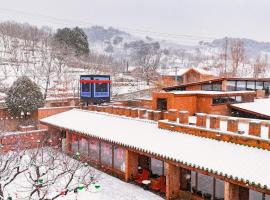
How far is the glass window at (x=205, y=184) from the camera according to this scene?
49.0 ft

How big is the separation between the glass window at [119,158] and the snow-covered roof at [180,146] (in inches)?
38.1

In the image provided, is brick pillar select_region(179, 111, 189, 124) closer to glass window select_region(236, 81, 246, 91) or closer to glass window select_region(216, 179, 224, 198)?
glass window select_region(216, 179, 224, 198)

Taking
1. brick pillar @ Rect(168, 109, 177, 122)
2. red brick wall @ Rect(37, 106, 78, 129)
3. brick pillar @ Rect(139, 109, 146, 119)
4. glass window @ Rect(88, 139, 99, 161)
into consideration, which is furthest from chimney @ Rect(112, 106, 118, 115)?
brick pillar @ Rect(168, 109, 177, 122)

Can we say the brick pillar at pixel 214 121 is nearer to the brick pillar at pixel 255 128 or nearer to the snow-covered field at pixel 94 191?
the brick pillar at pixel 255 128

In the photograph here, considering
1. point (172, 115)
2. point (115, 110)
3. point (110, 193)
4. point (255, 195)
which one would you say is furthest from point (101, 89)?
point (255, 195)

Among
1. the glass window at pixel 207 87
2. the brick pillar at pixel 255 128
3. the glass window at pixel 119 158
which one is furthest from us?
the glass window at pixel 207 87

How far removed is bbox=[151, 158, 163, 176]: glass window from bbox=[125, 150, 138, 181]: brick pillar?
3.15 ft

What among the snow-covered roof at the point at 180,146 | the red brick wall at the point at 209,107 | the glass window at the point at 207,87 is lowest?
the snow-covered roof at the point at 180,146

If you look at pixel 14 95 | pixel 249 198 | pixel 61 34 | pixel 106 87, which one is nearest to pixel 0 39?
pixel 61 34

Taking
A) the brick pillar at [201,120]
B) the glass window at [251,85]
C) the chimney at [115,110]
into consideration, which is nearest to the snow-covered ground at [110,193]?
the brick pillar at [201,120]

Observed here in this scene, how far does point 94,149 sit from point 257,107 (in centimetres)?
1106

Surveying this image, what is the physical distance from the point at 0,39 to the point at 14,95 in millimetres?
50440

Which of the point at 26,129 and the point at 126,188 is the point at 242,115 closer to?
the point at 126,188

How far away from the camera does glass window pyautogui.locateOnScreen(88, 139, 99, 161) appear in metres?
21.5
